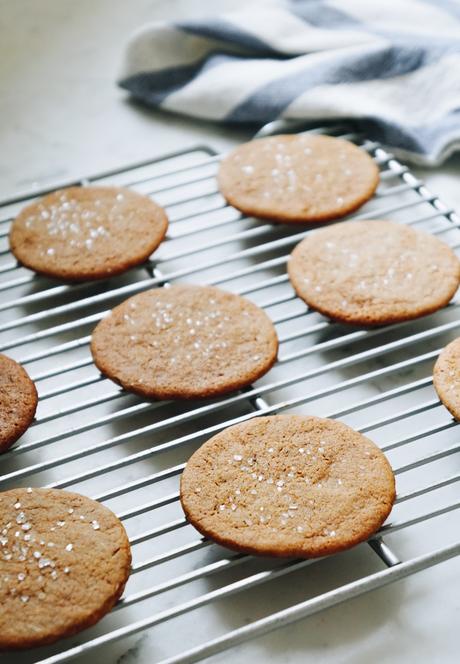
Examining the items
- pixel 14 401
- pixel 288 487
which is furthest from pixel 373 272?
pixel 14 401

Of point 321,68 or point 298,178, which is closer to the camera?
point 298,178

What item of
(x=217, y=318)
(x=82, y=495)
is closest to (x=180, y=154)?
(x=217, y=318)

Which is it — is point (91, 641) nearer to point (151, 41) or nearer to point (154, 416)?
point (154, 416)

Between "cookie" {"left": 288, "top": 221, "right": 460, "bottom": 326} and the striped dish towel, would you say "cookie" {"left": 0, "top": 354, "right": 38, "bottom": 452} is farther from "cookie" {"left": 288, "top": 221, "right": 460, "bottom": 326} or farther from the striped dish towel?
the striped dish towel

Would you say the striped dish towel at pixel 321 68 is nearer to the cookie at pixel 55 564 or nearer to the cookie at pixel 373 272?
the cookie at pixel 373 272

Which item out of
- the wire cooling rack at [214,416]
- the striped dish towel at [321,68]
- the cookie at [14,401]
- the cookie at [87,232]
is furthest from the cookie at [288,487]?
the striped dish towel at [321,68]

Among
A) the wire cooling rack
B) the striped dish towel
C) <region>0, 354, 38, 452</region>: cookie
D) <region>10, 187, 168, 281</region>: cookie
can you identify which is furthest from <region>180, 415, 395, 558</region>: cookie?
the striped dish towel

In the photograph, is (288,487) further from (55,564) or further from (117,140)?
(117,140)
